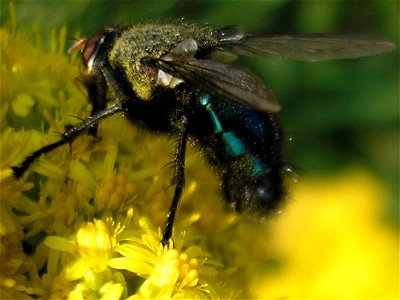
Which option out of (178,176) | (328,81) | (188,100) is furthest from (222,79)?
(328,81)

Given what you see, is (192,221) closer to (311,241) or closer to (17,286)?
(17,286)

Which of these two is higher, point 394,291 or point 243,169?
point 394,291

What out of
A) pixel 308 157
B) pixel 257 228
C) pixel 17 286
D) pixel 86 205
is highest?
pixel 308 157

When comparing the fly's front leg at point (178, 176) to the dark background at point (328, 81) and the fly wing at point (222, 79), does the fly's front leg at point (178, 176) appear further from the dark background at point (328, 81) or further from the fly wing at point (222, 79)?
the dark background at point (328, 81)

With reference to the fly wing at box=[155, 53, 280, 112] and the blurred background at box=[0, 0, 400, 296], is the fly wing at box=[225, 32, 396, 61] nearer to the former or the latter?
the fly wing at box=[155, 53, 280, 112]

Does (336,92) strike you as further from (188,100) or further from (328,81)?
(188,100)

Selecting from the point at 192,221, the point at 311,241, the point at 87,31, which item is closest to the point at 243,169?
the point at 192,221

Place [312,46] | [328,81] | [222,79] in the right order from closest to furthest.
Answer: [222,79], [312,46], [328,81]
